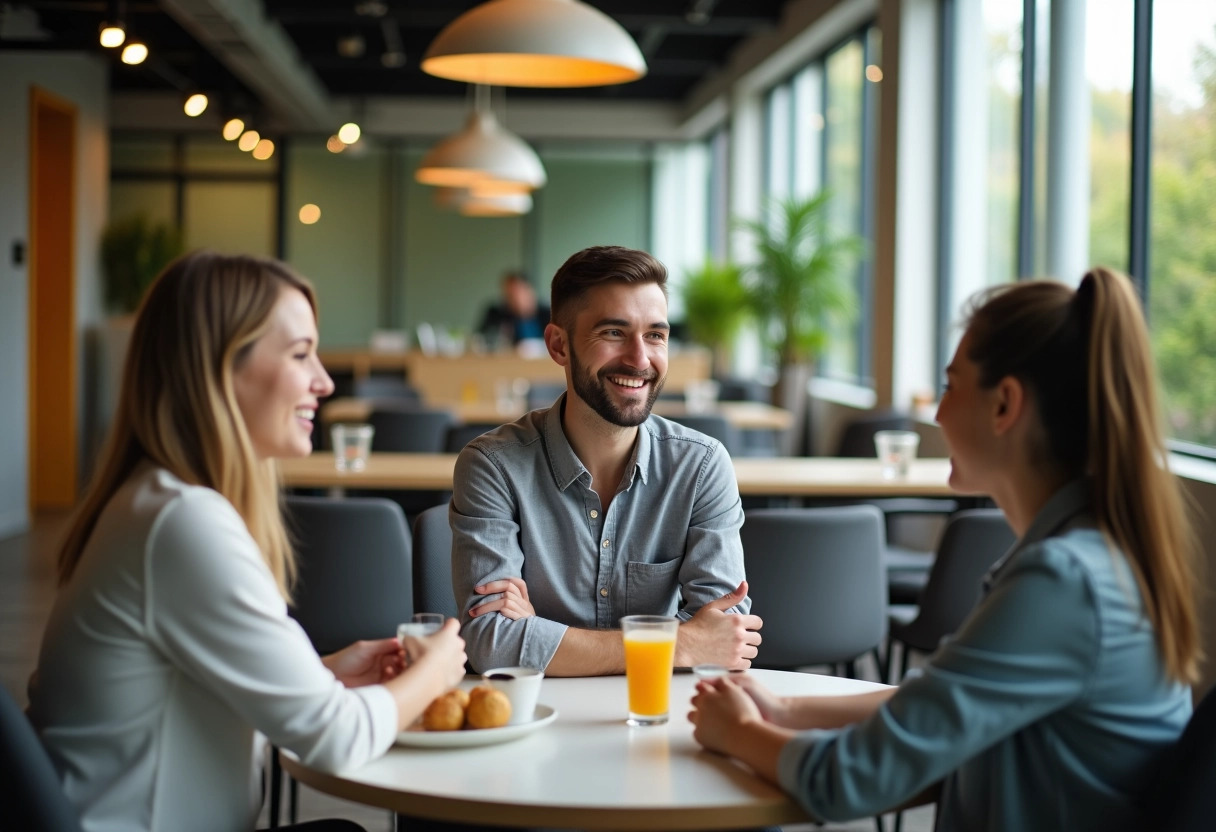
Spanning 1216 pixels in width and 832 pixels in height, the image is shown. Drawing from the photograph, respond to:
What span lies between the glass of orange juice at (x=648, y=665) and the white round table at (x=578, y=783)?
0.02m

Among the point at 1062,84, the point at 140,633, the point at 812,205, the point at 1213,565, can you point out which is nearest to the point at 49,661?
the point at 140,633

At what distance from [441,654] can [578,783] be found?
0.89 feet

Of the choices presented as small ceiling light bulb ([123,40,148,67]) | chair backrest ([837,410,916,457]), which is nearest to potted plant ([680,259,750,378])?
chair backrest ([837,410,916,457])

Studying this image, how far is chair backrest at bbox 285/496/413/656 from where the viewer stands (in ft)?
9.20

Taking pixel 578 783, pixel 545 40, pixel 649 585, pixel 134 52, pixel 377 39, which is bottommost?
pixel 578 783

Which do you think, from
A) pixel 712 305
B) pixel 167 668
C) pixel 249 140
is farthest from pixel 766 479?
pixel 712 305

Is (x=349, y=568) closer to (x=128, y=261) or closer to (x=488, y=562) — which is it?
(x=488, y=562)

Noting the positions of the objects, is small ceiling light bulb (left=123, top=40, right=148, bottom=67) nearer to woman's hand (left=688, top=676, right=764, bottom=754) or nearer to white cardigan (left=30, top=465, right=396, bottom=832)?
white cardigan (left=30, top=465, right=396, bottom=832)

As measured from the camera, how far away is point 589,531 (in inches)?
80.7

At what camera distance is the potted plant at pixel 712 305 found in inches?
388

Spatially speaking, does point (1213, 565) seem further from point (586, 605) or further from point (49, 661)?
point (49, 661)

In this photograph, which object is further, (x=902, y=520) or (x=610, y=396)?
(x=902, y=520)

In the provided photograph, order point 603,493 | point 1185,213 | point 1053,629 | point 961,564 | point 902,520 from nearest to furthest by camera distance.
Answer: point 1053,629, point 603,493, point 961,564, point 1185,213, point 902,520

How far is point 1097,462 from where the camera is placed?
1.32m
